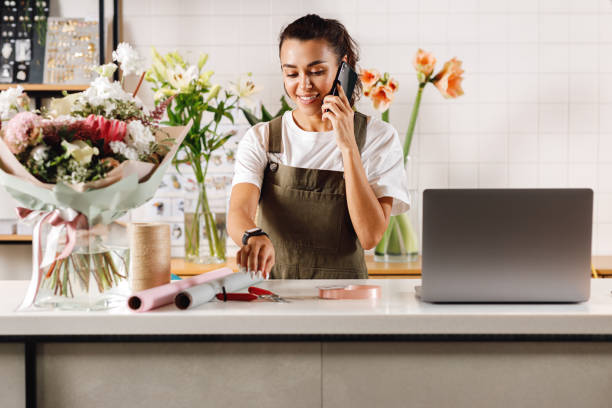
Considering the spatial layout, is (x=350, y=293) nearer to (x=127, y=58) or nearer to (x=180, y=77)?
(x=127, y=58)

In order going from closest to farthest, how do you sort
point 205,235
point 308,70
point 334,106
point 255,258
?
1. point 255,258
2. point 334,106
3. point 308,70
4. point 205,235

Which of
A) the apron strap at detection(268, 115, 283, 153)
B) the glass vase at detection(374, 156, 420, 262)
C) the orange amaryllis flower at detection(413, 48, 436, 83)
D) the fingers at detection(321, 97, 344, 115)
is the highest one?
the orange amaryllis flower at detection(413, 48, 436, 83)

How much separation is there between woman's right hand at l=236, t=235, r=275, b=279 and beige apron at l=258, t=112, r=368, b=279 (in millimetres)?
528

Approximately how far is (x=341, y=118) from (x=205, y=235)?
131 cm

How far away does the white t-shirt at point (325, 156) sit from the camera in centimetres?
181

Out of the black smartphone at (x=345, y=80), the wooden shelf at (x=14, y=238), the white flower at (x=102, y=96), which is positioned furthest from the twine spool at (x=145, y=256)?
the wooden shelf at (x=14, y=238)

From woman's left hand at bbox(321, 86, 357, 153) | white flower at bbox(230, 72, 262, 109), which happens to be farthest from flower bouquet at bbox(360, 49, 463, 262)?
woman's left hand at bbox(321, 86, 357, 153)

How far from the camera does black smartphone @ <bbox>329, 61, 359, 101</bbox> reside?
5.49ft

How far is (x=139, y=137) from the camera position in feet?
3.76

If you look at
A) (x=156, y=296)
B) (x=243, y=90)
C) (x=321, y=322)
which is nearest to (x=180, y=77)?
(x=243, y=90)

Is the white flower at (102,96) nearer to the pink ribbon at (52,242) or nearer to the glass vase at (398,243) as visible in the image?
the pink ribbon at (52,242)

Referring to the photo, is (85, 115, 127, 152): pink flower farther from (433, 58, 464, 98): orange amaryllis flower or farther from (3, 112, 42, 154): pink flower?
(433, 58, 464, 98): orange amaryllis flower

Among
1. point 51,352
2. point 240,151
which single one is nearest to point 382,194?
point 240,151

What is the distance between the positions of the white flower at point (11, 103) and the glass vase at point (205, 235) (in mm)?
1498
